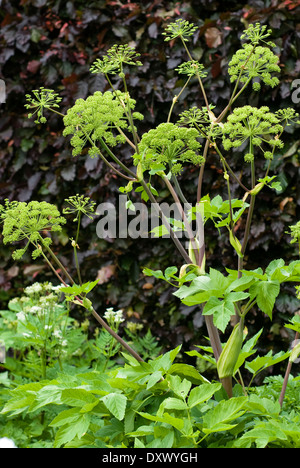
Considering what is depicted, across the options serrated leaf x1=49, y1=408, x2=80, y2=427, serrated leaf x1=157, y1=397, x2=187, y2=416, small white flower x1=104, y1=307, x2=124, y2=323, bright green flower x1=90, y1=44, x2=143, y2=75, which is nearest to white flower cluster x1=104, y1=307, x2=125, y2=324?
small white flower x1=104, y1=307, x2=124, y2=323

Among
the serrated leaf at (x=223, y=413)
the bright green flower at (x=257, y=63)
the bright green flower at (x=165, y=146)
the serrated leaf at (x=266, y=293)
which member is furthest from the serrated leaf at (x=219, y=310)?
the bright green flower at (x=257, y=63)

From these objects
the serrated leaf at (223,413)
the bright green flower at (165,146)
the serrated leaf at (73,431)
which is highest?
the bright green flower at (165,146)

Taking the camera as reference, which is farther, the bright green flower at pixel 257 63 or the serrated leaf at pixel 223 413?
the bright green flower at pixel 257 63

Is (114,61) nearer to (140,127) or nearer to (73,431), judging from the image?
(73,431)

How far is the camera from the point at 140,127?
10.1 ft

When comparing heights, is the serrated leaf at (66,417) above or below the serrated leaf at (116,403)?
below

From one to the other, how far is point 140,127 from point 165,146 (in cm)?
163

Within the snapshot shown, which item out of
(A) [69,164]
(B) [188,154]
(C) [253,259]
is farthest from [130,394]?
(A) [69,164]

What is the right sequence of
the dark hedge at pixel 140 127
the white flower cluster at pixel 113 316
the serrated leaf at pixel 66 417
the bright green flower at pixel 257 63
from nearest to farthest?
the serrated leaf at pixel 66 417, the bright green flower at pixel 257 63, the white flower cluster at pixel 113 316, the dark hedge at pixel 140 127

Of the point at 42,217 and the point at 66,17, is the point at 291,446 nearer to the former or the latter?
the point at 42,217

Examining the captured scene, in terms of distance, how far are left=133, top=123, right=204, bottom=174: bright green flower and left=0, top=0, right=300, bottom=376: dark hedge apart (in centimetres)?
131

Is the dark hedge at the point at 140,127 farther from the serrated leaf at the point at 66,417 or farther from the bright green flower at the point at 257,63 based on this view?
the serrated leaf at the point at 66,417

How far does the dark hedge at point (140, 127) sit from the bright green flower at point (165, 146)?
4.30ft

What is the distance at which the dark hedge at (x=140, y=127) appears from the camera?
2730 mm
